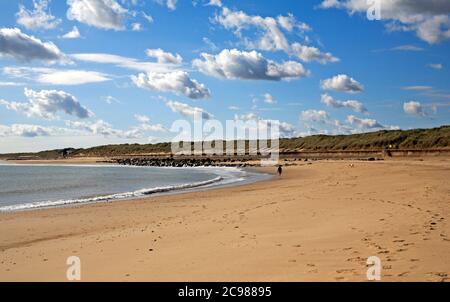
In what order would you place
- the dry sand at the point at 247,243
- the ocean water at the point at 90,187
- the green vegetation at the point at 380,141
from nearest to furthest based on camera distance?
the dry sand at the point at 247,243 → the ocean water at the point at 90,187 → the green vegetation at the point at 380,141

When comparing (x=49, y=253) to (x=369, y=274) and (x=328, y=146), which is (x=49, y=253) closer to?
(x=369, y=274)

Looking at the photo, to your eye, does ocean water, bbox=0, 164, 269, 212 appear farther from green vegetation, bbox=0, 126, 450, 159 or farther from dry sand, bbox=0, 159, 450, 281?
green vegetation, bbox=0, 126, 450, 159

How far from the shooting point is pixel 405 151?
78.6m

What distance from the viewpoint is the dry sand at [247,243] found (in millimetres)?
7477

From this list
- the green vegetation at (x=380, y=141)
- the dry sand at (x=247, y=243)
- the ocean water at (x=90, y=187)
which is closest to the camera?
the dry sand at (x=247, y=243)

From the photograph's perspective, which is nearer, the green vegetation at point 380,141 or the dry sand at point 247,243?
the dry sand at point 247,243

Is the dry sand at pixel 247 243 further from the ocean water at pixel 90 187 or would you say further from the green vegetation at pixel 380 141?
the green vegetation at pixel 380 141

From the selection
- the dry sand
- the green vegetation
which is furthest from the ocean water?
the green vegetation

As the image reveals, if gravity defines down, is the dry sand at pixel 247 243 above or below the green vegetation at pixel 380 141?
below

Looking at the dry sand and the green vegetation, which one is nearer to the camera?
the dry sand

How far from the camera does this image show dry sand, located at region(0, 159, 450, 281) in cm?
748

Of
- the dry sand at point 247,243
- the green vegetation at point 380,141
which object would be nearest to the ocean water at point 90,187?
the dry sand at point 247,243

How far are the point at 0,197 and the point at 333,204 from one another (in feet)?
77.0
